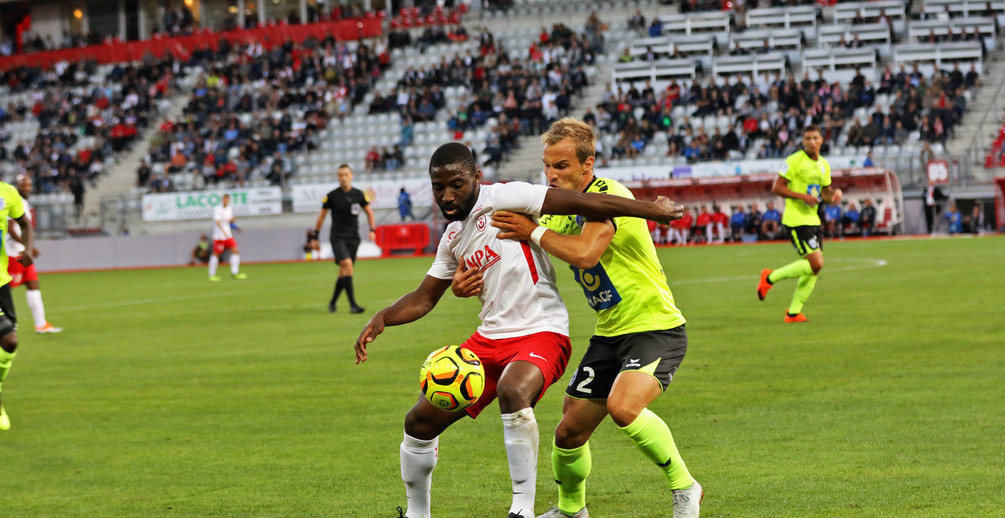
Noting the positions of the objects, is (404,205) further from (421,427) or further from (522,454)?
(522,454)

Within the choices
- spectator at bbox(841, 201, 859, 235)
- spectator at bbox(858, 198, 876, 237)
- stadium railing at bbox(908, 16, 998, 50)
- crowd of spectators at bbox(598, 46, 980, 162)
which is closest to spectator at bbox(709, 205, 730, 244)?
crowd of spectators at bbox(598, 46, 980, 162)

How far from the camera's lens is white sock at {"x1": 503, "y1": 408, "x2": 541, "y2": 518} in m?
5.03

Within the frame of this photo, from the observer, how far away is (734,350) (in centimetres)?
1132

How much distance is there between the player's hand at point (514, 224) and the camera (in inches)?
197

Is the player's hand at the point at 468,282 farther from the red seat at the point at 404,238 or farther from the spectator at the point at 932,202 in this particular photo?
the red seat at the point at 404,238

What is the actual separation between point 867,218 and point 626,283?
3009 centimetres

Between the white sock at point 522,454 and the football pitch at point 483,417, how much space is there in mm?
649

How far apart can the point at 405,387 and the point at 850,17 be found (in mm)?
38832

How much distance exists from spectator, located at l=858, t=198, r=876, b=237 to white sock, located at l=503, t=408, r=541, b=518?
30445mm

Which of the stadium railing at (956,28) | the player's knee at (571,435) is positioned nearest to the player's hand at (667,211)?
the player's knee at (571,435)

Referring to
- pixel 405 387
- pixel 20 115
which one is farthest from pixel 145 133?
pixel 405 387

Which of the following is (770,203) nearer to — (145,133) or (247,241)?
(247,241)

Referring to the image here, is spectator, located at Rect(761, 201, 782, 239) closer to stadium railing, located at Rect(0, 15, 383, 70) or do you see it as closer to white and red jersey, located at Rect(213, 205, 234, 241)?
white and red jersey, located at Rect(213, 205, 234, 241)

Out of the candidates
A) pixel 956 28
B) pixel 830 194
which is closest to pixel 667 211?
pixel 830 194
